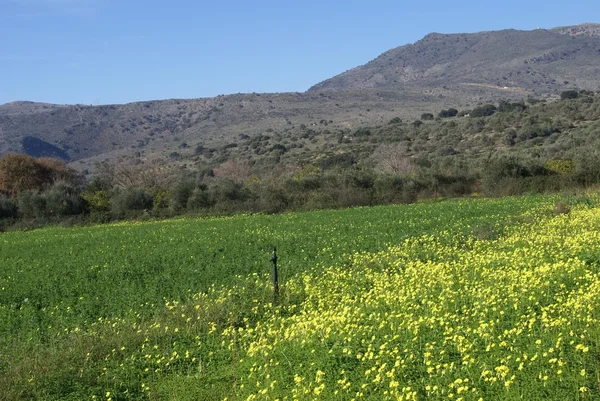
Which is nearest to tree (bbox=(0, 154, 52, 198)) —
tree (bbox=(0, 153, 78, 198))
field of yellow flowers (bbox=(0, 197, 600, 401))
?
tree (bbox=(0, 153, 78, 198))

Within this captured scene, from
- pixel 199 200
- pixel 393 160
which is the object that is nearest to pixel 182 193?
pixel 199 200

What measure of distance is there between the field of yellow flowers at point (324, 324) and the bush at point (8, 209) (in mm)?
30071

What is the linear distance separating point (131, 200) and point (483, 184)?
80.2 feet

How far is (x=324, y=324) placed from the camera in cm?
922

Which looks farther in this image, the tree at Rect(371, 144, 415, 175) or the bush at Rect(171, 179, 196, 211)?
the tree at Rect(371, 144, 415, 175)

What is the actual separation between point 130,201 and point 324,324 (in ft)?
129

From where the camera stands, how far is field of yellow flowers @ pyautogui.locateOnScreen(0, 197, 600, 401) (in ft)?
23.0

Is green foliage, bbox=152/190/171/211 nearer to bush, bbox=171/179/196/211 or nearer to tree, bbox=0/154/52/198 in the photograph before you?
bush, bbox=171/179/196/211

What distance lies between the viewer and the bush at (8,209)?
1815 inches

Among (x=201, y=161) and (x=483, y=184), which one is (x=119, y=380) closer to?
(x=483, y=184)

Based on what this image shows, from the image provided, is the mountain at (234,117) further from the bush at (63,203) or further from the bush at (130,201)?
the bush at (130,201)

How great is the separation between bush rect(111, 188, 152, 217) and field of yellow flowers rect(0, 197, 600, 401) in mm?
27375

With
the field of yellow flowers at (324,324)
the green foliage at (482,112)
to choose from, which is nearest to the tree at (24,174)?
the field of yellow flowers at (324,324)

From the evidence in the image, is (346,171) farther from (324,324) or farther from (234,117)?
(234,117)
